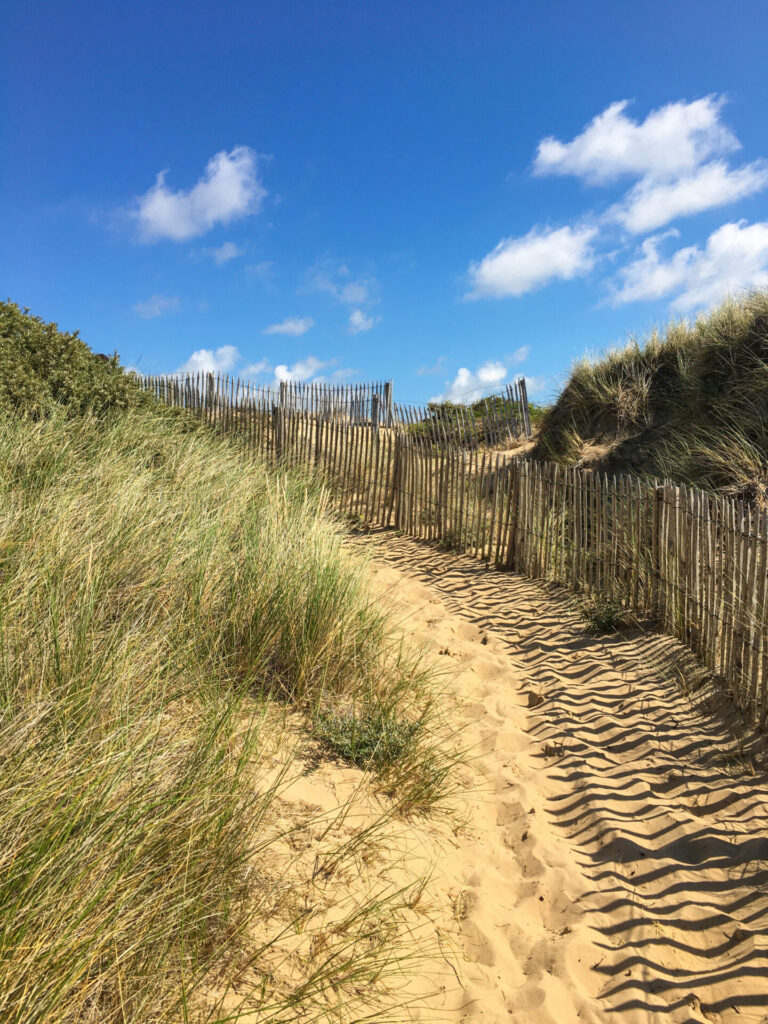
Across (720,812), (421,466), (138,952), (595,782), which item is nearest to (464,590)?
(421,466)

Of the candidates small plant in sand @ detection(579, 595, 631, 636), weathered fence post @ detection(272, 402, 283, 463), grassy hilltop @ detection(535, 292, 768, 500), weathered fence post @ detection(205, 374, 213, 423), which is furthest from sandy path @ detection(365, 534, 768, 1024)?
weathered fence post @ detection(205, 374, 213, 423)

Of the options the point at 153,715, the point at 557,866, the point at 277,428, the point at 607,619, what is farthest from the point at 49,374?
the point at 557,866

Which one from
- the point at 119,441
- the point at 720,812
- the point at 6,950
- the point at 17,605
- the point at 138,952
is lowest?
the point at 720,812

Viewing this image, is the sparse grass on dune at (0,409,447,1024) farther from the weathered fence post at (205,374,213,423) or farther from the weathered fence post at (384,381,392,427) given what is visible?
the weathered fence post at (205,374,213,423)

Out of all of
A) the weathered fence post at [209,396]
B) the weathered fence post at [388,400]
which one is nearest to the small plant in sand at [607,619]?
the weathered fence post at [388,400]

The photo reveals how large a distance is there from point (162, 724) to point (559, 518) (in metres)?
5.76

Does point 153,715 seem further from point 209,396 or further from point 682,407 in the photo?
point 209,396

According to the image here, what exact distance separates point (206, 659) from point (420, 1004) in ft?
5.47

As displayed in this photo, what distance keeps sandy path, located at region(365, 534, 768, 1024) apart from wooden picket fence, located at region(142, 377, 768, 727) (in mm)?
462

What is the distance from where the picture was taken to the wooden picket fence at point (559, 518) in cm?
432

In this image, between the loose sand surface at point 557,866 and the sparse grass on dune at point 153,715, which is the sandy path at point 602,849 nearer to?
the loose sand surface at point 557,866

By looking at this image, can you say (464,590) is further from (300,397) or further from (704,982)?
(300,397)

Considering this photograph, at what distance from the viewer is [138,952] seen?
1.87 metres

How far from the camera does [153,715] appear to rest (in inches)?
107
